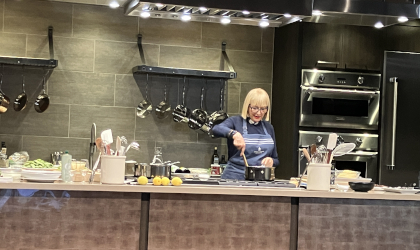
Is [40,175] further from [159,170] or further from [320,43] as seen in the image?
[320,43]

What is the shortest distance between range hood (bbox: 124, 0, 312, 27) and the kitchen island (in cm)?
116

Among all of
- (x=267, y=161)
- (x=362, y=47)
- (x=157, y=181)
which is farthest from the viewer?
(x=362, y=47)

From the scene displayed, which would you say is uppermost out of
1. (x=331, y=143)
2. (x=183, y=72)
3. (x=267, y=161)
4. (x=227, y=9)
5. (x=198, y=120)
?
(x=227, y=9)

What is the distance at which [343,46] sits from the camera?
17.5 ft

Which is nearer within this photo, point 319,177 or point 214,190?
point 214,190

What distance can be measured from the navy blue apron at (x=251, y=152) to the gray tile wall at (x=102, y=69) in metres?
1.28

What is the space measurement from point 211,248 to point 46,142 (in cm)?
279

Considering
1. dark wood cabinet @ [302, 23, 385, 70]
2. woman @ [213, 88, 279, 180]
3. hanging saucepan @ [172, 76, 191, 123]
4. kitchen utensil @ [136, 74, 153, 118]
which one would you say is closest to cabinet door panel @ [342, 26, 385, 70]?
dark wood cabinet @ [302, 23, 385, 70]

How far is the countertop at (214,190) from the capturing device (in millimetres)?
2809

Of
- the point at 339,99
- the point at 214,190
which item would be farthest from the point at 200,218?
the point at 339,99

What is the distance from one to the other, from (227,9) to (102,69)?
7.07 feet

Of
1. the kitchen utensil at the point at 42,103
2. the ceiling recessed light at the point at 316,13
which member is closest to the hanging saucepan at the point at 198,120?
the kitchen utensil at the point at 42,103

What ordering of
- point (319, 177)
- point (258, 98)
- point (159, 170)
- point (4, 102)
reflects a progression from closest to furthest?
point (319, 177), point (159, 170), point (258, 98), point (4, 102)

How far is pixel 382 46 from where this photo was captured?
5.41 meters
